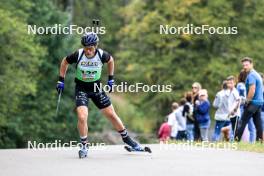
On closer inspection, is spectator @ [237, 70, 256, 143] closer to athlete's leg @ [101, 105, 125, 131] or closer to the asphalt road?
the asphalt road

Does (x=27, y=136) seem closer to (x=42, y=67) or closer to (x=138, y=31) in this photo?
(x=42, y=67)

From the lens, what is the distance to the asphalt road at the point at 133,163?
1222cm

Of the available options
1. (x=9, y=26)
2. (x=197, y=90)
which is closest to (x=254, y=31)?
(x=9, y=26)

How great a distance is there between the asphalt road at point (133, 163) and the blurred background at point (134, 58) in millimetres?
23641

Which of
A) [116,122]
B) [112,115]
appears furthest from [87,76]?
[116,122]

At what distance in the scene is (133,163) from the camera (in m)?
13.6

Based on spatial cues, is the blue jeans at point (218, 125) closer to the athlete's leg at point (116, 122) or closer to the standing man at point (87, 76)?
the athlete's leg at point (116, 122)

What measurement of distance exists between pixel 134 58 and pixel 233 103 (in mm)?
30497

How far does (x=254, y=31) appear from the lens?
48.9 meters

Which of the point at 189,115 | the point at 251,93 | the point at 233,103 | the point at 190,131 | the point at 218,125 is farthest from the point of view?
the point at 190,131

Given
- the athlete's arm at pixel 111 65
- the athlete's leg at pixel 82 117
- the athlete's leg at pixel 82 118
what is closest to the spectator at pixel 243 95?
the athlete's arm at pixel 111 65

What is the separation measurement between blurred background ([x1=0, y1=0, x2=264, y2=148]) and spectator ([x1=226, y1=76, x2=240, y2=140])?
2032cm

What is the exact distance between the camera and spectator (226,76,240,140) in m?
19.5

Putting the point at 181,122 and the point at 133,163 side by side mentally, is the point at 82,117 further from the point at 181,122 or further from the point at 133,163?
the point at 181,122
